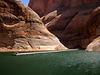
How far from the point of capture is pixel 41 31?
26.7 metres

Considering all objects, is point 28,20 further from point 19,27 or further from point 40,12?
point 40,12

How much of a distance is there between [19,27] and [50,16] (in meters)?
32.4

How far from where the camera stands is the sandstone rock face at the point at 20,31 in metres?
22.8

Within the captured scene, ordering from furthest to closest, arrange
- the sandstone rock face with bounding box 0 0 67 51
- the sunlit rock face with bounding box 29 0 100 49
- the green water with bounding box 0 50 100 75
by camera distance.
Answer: the sunlit rock face with bounding box 29 0 100 49 < the sandstone rock face with bounding box 0 0 67 51 < the green water with bounding box 0 50 100 75

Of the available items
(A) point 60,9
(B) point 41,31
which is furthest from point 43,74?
(A) point 60,9

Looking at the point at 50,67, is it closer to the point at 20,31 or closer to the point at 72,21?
the point at 20,31

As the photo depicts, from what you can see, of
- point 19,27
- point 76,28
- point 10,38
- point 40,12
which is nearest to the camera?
point 10,38

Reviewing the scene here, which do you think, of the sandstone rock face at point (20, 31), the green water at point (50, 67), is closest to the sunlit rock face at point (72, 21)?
the sandstone rock face at point (20, 31)

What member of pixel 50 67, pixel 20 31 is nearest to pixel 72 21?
→ pixel 20 31

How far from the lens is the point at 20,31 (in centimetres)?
2445

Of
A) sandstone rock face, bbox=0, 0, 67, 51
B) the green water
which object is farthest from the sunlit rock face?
the green water

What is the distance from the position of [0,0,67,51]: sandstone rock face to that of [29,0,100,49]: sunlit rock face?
13602 mm

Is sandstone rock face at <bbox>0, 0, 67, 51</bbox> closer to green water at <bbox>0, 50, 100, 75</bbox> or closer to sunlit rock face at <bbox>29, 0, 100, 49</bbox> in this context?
sunlit rock face at <bbox>29, 0, 100, 49</bbox>

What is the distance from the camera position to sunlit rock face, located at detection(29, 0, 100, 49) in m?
37.8
